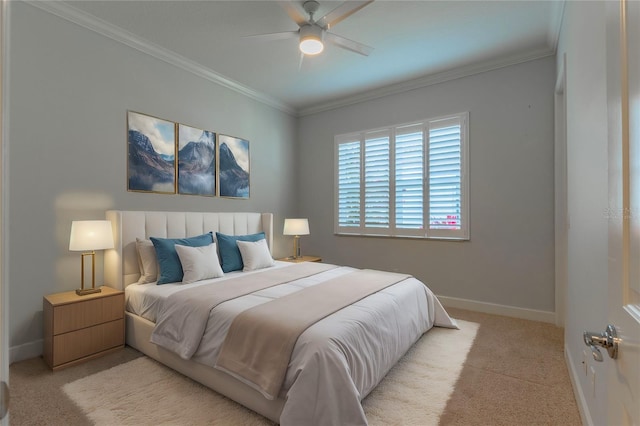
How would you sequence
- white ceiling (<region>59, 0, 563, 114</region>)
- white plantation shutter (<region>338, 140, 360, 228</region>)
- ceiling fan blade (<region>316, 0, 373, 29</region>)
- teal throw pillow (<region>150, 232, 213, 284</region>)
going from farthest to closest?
white plantation shutter (<region>338, 140, 360, 228</region>), teal throw pillow (<region>150, 232, 213, 284</region>), white ceiling (<region>59, 0, 563, 114</region>), ceiling fan blade (<region>316, 0, 373, 29</region>)

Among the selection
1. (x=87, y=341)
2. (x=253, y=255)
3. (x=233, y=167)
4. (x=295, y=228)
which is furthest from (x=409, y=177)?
(x=87, y=341)

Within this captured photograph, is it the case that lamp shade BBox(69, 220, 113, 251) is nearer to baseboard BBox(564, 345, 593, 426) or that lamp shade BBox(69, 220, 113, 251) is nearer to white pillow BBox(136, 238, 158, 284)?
white pillow BBox(136, 238, 158, 284)

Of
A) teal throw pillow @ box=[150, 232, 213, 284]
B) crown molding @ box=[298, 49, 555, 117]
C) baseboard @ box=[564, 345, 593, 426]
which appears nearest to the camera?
baseboard @ box=[564, 345, 593, 426]

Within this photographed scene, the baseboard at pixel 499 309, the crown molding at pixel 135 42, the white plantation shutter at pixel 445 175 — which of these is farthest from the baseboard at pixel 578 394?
the crown molding at pixel 135 42

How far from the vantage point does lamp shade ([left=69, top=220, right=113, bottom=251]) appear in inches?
101

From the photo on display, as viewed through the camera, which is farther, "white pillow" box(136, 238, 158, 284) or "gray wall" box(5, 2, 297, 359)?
"white pillow" box(136, 238, 158, 284)

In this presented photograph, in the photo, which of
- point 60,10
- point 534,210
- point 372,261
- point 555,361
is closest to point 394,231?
point 372,261

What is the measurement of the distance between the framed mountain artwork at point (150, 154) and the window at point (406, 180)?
2.47m

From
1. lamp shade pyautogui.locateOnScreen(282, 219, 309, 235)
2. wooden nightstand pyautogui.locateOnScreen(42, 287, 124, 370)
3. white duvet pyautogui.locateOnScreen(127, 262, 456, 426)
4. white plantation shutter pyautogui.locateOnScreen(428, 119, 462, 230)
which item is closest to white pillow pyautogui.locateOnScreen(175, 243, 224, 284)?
white duvet pyautogui.locateOnScreen(127, 262, 456, 426)

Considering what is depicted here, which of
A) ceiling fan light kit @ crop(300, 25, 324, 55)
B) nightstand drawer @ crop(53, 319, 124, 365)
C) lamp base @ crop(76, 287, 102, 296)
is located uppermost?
ceiling fan light kit @ crop(300, 25, 324, 55)

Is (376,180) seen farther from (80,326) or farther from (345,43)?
(80,326)

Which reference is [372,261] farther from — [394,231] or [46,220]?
[46,220]

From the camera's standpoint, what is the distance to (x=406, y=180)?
4324 millimetres

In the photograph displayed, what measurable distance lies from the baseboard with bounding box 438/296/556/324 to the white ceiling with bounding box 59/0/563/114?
9.42 ft
